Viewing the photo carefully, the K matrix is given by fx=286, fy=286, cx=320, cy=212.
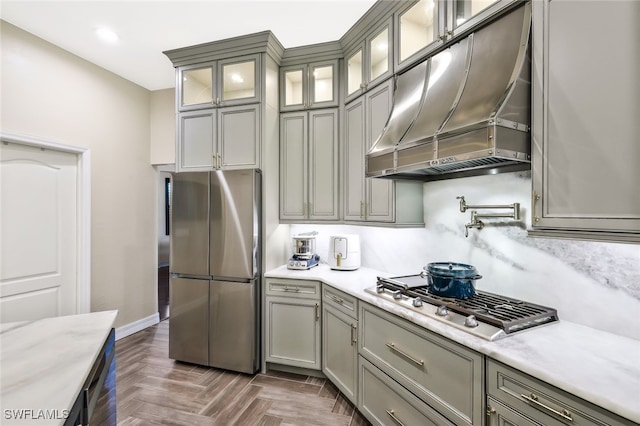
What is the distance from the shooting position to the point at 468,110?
1486mm

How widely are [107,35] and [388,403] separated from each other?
3.90m

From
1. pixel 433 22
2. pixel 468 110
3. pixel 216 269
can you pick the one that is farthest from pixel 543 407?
pixel 216 269

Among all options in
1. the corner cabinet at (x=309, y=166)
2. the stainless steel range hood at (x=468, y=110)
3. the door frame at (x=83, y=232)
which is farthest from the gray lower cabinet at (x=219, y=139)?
the stainless steel range hood at (x=468, y=110)

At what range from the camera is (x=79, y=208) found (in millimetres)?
3072

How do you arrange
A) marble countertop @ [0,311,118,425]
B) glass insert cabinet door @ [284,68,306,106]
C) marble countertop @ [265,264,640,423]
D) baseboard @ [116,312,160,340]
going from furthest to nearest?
baseboard @ [116,312,160,340] < glass insert cabinet door @ [284,68,306,106] < marble countertop @ [265,264,640,423] < marble countertop @ [0,311,118,425]

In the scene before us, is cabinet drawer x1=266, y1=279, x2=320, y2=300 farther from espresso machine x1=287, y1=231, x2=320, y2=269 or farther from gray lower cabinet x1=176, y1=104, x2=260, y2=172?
gray lower cabinet x1=176, y1=104, x2=260, y2=172

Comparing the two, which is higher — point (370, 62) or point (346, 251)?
point (370, 62)

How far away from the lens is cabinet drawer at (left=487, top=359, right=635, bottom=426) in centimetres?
91

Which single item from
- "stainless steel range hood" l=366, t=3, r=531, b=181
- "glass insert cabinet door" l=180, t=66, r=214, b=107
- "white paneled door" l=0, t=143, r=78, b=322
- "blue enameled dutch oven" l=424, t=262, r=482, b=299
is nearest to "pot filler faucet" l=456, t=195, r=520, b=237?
"stainless steel range hood" l=366, t=3, r=531, b=181

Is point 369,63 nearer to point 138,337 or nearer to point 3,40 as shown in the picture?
point 3,40

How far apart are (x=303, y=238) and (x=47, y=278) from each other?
257 cm

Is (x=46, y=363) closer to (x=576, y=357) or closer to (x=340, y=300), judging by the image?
(x=340, y=300)

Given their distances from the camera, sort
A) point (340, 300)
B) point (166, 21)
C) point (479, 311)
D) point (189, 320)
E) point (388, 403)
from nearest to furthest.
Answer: point (479, 311), point (388, 403), point (340, 300), point (166, 21), point (189, 320)

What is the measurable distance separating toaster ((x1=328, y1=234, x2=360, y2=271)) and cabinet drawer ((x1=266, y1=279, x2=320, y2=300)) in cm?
32
